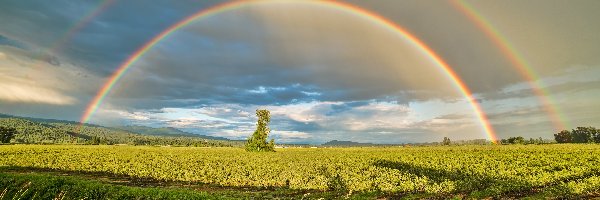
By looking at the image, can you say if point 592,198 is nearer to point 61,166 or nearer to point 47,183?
point 47,183

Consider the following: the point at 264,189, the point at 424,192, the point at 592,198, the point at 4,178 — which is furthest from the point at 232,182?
the point at 592,198

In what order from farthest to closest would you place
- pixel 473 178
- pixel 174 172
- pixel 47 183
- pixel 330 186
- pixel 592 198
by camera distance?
pixel 174 172, pixel 473 178, pixel 330 186, pixel 47 183, pixel 592 198

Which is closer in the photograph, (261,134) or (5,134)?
(261,134)

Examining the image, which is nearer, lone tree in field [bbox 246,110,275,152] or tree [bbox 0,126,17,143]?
lone tree in field [bbox 246,110,275,152]

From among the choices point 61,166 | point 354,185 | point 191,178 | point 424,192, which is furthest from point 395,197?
point 61,166

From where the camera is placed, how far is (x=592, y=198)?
2617cm

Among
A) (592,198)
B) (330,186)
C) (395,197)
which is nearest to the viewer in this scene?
(592,198)

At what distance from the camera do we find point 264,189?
3444cm

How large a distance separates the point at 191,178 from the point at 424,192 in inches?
969

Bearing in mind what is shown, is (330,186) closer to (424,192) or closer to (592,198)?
(424,192)

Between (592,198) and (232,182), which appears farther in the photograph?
(232,182)

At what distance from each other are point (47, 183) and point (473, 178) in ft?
126

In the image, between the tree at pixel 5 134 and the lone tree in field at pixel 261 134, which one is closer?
the lone tree in field at pixel 261 134

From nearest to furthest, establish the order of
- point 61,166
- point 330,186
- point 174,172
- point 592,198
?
point 592,198
point 330,186
point 174,172
point 61,166
